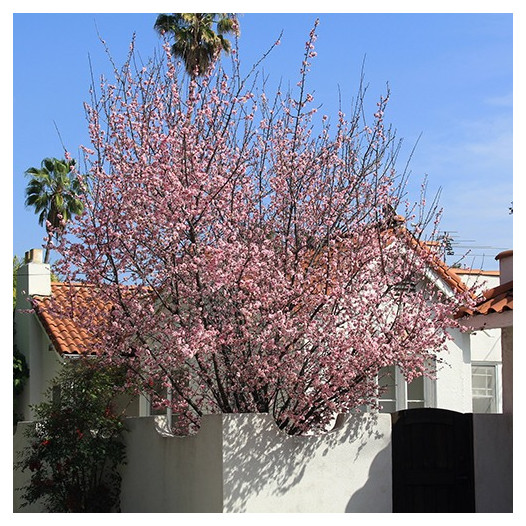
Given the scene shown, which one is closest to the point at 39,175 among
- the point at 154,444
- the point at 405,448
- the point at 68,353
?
the point at 68,353

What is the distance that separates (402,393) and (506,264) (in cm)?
495

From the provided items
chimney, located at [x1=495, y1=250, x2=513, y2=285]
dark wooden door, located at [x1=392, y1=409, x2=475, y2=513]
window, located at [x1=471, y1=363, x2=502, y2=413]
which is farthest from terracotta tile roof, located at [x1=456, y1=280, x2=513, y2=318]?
window, located at [x1=471, y1=363, x2=502, y2=413]

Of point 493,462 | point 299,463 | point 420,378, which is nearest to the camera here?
Result: point 299,463

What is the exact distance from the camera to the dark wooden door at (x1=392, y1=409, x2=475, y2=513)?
41.5ft

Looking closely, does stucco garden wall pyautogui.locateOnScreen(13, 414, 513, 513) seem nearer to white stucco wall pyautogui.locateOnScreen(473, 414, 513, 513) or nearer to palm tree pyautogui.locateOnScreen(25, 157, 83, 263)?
white stucco wall pyautogui.locateOnScreen(473, 414, 513, 513)

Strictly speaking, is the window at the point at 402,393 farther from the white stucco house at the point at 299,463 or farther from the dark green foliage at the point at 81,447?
the dark green foliage at the point at 81,447

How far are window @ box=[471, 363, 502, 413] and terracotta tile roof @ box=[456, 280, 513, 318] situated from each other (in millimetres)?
6558

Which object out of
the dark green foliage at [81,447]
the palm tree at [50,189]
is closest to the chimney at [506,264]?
the dark green foliage at [81,447]

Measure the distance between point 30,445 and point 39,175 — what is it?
21.5 m

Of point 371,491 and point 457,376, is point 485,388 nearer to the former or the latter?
point 457,376

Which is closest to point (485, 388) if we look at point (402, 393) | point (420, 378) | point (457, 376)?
point (457, 376)

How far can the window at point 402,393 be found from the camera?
18.0m

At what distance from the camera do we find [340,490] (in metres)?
12.2

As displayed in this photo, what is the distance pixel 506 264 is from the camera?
13.8 m
